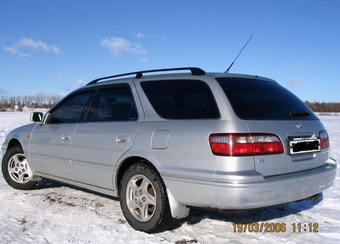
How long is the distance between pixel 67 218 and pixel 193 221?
1432mm

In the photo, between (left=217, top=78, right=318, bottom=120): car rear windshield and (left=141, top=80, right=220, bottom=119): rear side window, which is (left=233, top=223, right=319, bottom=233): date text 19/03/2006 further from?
(left=141, top=80, right=220, bottom=119): rear side window

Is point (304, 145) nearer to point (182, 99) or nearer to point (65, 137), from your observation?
point (182, 99)

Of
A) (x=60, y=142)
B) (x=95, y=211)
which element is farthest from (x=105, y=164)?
(x=60, y=142)

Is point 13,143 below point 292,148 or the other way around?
below

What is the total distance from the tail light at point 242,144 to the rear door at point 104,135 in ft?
3.29

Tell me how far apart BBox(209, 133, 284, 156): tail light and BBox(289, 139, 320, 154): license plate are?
0.23 m

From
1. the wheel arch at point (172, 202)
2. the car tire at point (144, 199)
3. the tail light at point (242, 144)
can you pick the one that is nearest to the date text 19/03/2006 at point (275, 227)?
the wheel arch at point (172, 202)

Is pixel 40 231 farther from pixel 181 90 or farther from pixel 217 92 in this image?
pixel 217 92

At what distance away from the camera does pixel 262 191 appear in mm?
2697

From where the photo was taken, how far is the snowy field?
124 inches

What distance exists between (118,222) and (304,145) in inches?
82.8

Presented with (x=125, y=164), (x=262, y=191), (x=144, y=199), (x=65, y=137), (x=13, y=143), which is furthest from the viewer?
(x=13, y=143)

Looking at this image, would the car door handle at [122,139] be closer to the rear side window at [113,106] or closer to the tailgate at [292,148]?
the rear side window at [113,106]

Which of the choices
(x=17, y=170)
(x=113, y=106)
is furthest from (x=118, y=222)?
(x=17, y=170)
